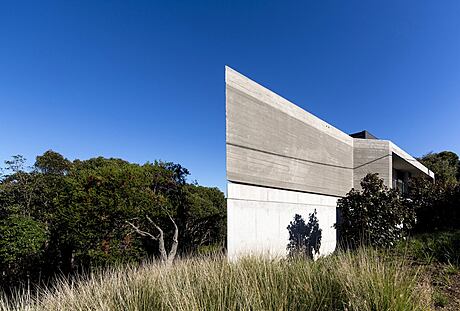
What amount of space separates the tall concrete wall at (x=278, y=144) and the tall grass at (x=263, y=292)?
129 inches

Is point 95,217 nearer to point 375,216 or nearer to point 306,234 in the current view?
point 306,234

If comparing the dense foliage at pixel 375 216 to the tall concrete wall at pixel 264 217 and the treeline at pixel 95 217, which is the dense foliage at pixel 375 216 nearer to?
the tall concrete wall at pixel 264 217

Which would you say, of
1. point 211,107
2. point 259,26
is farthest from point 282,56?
point 211,107

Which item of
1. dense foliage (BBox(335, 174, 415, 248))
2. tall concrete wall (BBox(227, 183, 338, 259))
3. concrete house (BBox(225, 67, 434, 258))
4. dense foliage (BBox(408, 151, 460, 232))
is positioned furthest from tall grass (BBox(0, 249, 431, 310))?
dense foliage (BBox(408, 151, 460, 232))

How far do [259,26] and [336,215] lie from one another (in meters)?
7.19

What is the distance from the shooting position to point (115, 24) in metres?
7.77

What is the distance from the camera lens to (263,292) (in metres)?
2.69

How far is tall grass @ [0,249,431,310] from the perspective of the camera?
2.42 m

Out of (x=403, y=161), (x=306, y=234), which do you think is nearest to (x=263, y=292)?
(x=306, y=234)

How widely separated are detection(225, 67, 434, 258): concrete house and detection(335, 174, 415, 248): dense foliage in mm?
1574

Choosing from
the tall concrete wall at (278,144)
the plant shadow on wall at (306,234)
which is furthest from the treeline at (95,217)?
the tall concrete wall at (278,144)

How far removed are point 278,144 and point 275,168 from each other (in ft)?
2.38

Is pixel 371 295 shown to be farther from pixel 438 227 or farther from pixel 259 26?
pixel 438 227

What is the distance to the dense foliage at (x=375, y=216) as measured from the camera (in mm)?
6590
